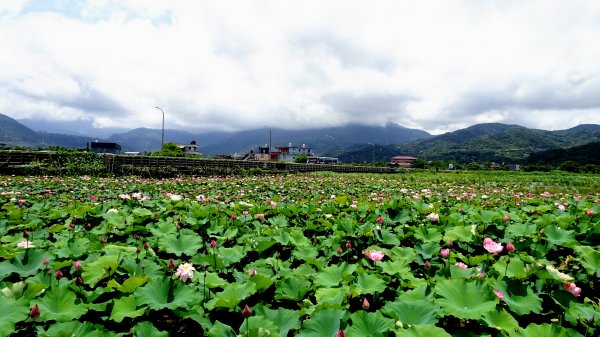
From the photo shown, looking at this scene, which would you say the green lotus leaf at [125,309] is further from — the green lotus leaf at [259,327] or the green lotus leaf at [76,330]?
the green lotus leaf at [259,327]

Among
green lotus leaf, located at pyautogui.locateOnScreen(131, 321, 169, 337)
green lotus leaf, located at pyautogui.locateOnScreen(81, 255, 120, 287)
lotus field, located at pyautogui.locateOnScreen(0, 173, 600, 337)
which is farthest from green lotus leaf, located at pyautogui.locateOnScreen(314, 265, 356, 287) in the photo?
green lotus leaf, located at pyautogui.locateOnScreen(81, 255, 120, 287)

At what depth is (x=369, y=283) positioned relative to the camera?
2.08 metres

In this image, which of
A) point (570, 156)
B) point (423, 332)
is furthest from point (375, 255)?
point (570, 156)

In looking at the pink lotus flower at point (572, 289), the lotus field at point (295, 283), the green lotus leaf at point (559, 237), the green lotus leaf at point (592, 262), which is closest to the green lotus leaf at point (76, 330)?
the lotus field at point (295, 283)

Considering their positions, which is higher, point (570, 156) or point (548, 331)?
point (570, 156)

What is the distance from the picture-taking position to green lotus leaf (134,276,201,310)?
1.67 meters

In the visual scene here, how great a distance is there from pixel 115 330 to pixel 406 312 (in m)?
1.42

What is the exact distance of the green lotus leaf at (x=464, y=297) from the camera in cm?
162

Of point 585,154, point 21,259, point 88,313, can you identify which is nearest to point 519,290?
point 88,313

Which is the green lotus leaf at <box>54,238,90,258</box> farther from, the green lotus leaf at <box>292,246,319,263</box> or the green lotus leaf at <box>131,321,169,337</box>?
the green lotus leaf at <box>292,246,319,263</box>

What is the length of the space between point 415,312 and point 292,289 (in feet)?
2.34

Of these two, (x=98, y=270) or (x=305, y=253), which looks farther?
(x=305, y=253)

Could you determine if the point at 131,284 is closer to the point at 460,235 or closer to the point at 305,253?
the point at 305,253

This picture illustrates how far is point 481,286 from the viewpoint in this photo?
5.74 feet
